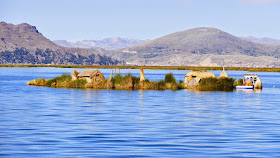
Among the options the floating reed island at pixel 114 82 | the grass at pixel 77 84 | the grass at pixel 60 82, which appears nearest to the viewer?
the floating reed island at pixel 114 82

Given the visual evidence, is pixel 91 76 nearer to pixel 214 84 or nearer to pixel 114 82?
pixel 114 82

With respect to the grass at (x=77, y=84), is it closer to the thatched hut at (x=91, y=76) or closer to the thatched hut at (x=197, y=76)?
the thatched hut at (x=91, y=76)

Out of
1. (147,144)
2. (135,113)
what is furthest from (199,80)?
(147,144)

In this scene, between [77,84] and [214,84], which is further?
[214,84]

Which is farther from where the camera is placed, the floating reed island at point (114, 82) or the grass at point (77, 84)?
the grass at point (77, 84)

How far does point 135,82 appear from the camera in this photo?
62062 mm

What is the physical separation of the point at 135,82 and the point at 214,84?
9503mm

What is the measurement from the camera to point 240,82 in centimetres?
7194

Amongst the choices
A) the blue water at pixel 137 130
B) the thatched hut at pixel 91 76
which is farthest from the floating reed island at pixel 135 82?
the blue water at pixel 137 130

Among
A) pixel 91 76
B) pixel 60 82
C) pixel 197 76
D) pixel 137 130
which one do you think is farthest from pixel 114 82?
pixel 137 130

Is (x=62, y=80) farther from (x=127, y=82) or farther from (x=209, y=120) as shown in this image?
(x=209, y=120)

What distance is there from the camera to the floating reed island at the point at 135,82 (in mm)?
61972

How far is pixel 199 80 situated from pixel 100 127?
135 feet

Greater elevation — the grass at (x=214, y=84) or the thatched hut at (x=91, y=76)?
the thatched hut at (x=91, y=76)
